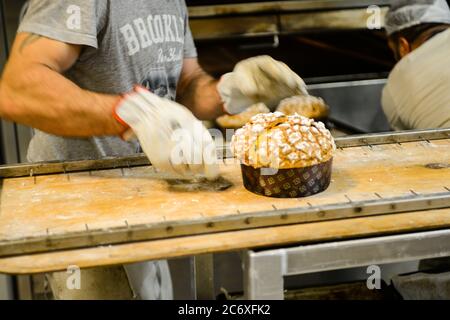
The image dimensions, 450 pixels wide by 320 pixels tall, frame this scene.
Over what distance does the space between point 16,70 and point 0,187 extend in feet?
1.01

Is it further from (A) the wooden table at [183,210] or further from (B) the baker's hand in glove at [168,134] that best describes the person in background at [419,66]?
(B) the baker's hand in glove at [168,134]

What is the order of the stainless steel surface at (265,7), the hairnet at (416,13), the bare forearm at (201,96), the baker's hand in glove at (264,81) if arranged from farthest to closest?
the stainless steel surface at (265,7)
the hairnet at (416,13)
the bare forearm at (201,96)
the baker's hand in glove at (264,81)

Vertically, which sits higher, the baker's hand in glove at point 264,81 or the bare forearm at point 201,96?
the baker's hand in glove at point 264,81

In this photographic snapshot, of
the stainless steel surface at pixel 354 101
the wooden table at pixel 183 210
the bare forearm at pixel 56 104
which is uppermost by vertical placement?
the bare forearm at pixel 56 104

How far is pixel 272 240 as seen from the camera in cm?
133

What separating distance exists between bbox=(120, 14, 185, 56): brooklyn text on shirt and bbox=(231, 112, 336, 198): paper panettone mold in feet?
1.77

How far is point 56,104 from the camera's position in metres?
1.65

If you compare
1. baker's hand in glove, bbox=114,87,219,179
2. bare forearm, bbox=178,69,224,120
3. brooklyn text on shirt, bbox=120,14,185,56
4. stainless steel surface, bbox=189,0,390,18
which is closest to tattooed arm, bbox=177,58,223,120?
bare forearm, bbox=178,69,224,120

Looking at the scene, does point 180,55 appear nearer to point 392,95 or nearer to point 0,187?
point 0,187

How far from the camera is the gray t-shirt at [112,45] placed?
1732mm

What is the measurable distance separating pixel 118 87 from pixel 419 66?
1.19m

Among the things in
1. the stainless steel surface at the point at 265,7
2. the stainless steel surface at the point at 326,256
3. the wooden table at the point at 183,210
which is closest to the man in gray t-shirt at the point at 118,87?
the wooden table at the point at 183,210

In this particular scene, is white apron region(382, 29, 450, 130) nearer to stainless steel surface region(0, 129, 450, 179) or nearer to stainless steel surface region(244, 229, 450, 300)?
stainless steel surface region(0, 129, 450, 179)

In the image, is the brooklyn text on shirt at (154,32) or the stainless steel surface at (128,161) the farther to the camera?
the brooklyn text on shirt at (154,32)
